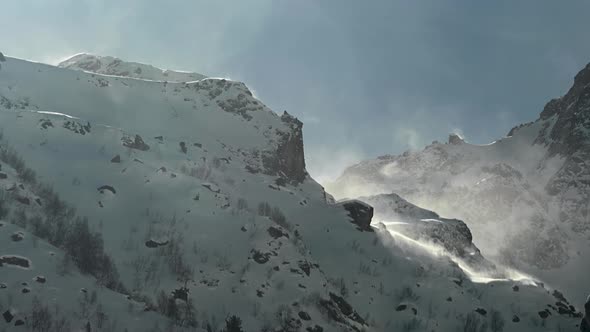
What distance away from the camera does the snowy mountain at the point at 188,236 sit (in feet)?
108

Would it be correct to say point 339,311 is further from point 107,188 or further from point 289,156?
point 289,156

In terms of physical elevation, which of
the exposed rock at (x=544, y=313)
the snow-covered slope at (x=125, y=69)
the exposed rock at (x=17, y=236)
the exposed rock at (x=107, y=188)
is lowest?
the exposed rock at (x=17, y=236)

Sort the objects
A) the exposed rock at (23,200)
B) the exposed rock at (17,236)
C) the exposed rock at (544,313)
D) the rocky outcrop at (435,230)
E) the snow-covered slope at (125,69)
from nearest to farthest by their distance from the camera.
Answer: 1. the exposed rock at (17,236)
2. the exposed rock at (23,200)
3. the exposed rock at (544,313)
4. the rocky outcrop at (435,230)
5. the snow-covered slope at (125,69)

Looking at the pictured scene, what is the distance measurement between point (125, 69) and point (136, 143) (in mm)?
35766

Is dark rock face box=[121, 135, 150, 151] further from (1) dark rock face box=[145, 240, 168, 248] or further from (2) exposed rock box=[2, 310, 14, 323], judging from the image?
(2) exposed rock box=[2, 310, 14, 323]

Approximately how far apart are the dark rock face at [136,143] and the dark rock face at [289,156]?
16.7 metres

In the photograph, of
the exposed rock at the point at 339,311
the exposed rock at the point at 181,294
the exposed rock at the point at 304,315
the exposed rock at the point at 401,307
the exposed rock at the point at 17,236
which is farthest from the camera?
the exposed rock at the point at 401,307

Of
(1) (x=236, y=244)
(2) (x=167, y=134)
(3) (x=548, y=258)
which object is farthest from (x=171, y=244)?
(3) (x=548, y=258)

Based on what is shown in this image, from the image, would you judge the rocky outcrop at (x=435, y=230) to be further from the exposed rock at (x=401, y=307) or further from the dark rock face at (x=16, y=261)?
the dark rock face at (x=16, y=261)

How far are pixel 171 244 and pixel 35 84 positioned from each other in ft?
111

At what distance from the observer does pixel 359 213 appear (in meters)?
68.5

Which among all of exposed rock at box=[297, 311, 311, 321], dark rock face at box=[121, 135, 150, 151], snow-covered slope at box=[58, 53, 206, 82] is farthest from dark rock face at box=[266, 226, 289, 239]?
snow-covered slope at box=[58, 53, 206, 82]

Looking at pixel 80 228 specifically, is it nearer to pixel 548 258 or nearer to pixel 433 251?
pixel 433 251

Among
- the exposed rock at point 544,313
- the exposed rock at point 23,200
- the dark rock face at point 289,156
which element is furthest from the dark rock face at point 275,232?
the exposed rock at point 544,313
